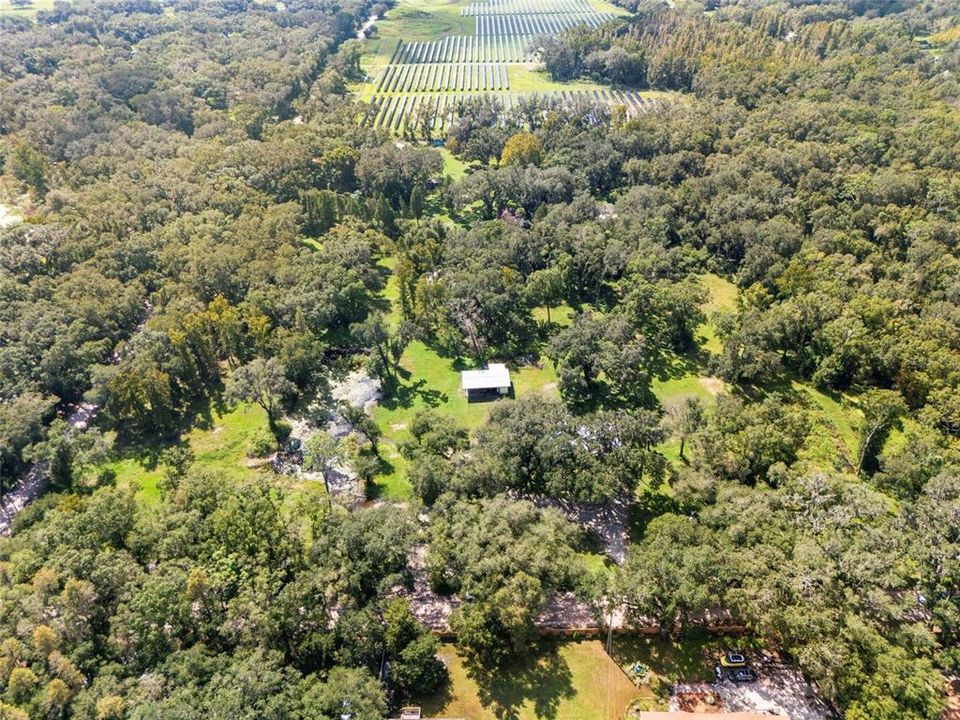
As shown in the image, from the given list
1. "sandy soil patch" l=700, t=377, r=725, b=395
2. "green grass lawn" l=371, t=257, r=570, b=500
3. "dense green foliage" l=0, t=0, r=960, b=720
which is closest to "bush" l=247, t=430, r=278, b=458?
"dense green foliage" l=0, t=0, r=960, b=720

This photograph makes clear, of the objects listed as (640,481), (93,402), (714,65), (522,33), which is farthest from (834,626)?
(522,33)

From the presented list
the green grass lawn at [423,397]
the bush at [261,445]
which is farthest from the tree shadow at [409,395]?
the bush at [261,445]

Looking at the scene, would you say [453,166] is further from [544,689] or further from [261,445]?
[544,689]

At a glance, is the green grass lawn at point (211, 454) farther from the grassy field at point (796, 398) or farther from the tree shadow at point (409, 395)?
the grassy field at point (796, 398)

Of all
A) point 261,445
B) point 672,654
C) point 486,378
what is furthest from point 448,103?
point 672,654

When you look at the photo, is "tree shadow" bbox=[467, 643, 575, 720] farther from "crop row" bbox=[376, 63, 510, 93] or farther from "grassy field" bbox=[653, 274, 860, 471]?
"crop row" bbox=[376, 63, 510, 93]
